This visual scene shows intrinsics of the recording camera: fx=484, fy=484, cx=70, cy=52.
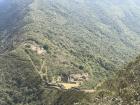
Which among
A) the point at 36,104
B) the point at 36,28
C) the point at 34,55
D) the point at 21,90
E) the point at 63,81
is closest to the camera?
the point at 36,104

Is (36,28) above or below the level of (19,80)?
above

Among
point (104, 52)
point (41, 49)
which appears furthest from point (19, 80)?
point (104, 52)

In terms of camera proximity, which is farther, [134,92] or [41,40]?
[41,40]

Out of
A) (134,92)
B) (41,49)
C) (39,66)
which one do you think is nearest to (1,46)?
(41,49)

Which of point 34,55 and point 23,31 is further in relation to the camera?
point 23,31

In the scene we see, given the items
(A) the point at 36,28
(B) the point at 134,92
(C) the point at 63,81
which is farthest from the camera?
(A) the point at 36,28

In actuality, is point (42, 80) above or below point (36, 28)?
below

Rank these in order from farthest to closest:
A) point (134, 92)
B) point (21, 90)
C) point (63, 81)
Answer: point (63, 81), point (21, 90), point (134, 92)

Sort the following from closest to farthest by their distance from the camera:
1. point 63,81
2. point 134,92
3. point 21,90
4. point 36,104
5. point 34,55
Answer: point 134,92 → point 36,104 → point 21,90 → point 63,81 → point 34,55

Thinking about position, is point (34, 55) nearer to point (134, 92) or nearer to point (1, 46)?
point (1, 46)
